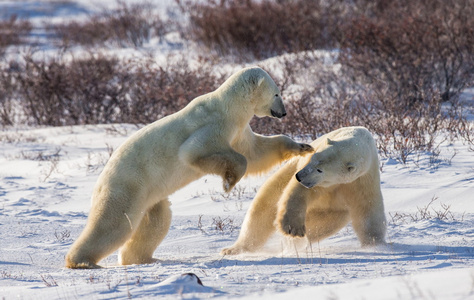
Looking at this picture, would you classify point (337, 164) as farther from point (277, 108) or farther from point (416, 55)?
point (416, 55)

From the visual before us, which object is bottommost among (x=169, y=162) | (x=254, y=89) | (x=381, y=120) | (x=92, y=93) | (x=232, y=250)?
(x=232, y=250)

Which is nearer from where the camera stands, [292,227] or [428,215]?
[292,227]

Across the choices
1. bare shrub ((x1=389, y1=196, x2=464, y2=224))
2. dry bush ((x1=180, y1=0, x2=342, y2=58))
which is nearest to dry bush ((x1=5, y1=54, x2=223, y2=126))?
dry bush ((x1=180, y1=0, x2=342, y2=58))

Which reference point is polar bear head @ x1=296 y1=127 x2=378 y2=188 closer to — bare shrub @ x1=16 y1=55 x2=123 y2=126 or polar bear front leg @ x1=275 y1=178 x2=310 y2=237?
polar bear front leg @ x1=275 y1=178 x2=310 y2=237

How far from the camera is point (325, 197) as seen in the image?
4.05 m

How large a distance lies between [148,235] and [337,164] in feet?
4.23

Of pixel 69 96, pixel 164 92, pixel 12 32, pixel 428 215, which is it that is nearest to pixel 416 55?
pixel 164 92

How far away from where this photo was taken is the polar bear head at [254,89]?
13.1 feet

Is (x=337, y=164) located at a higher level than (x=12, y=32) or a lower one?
lower

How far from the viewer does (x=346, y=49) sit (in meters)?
10.6

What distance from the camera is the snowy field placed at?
8.45 ft

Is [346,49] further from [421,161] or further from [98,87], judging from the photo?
[421,161]

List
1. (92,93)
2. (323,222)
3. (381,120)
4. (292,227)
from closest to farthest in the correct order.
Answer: (292,227)
(323,222)
(381,120)
(92,93)

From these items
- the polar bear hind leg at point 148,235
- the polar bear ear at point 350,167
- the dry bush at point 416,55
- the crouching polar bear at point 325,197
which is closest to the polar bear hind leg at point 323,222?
the crouching polar bear at point 325,197
